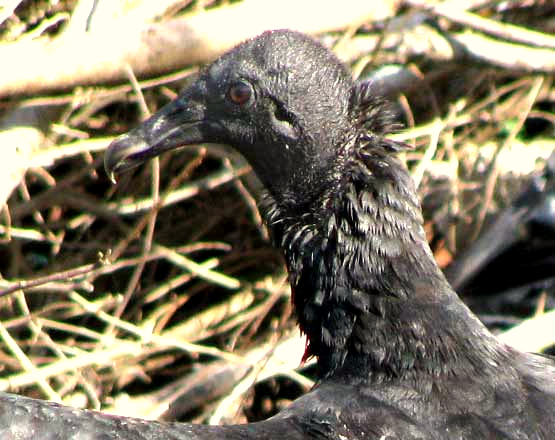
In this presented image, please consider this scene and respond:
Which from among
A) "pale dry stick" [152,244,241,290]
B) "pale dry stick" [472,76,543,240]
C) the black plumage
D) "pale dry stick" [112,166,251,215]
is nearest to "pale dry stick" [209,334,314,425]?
"pale dry stick" [152,244,241,290]

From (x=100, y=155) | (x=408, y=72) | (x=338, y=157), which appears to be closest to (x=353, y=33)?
(x=408, y=72)

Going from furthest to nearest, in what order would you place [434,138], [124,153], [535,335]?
1. [434,138]
2. [535,335]
3. [124,153]

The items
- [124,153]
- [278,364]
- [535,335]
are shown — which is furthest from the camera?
[278,364]

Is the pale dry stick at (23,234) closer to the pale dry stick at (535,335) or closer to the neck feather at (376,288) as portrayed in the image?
the neck feather at (376,288)

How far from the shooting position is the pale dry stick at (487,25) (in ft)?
17.5

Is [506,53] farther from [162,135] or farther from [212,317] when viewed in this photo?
[162,135]

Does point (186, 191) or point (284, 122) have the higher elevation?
point (284, 122)

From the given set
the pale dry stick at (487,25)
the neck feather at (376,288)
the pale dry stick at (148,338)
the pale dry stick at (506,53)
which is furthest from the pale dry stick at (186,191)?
the neck feather at (376,288)

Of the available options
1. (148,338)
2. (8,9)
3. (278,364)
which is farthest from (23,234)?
(278,364)

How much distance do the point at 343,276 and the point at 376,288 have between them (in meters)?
0.11

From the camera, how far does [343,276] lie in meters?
3.39

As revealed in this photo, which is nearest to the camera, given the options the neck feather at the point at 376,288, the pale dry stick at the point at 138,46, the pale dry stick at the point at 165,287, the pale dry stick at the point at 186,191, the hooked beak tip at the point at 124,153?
the neck feather at the point at 376,288

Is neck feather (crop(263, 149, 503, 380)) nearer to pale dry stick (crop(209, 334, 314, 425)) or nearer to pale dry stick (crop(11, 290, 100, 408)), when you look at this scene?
pale dry stick (crop(209, 334, 314, 425))

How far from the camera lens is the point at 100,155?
207 inches
